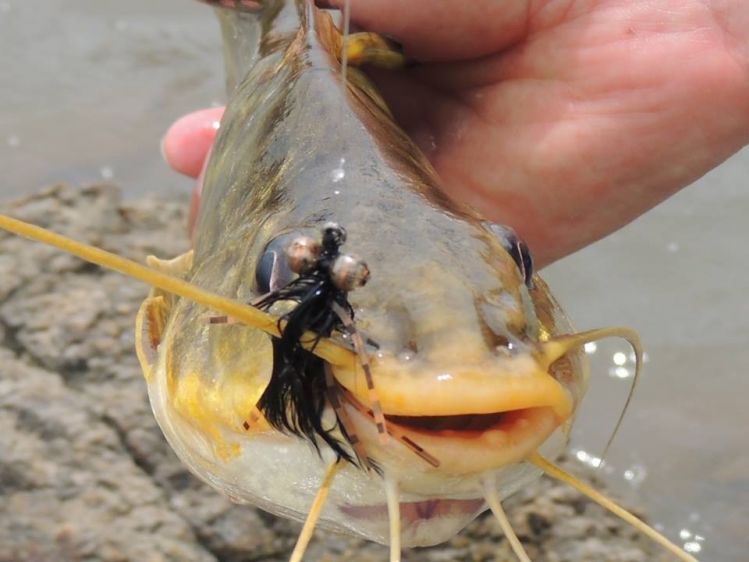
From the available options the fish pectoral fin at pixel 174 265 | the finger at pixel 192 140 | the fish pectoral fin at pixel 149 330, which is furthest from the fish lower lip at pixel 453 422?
the finger at pixel 192 140

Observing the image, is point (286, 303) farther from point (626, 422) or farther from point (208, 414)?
point (626, 422)

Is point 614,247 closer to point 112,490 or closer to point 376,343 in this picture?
point 112,490

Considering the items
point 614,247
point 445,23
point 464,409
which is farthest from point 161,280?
point 614,247

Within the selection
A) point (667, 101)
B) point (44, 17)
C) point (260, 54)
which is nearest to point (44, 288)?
point (260, 54)

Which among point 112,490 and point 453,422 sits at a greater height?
point 453,422

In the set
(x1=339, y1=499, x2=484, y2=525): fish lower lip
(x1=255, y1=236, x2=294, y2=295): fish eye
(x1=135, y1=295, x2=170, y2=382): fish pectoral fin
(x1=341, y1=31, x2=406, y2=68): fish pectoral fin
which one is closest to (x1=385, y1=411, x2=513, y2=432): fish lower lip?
(x1=339, y1=499, x2=484, y2=525): fish lower lip

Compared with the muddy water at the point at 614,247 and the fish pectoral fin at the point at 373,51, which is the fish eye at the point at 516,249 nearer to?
the fish pectoral fin at the point at 373,51
